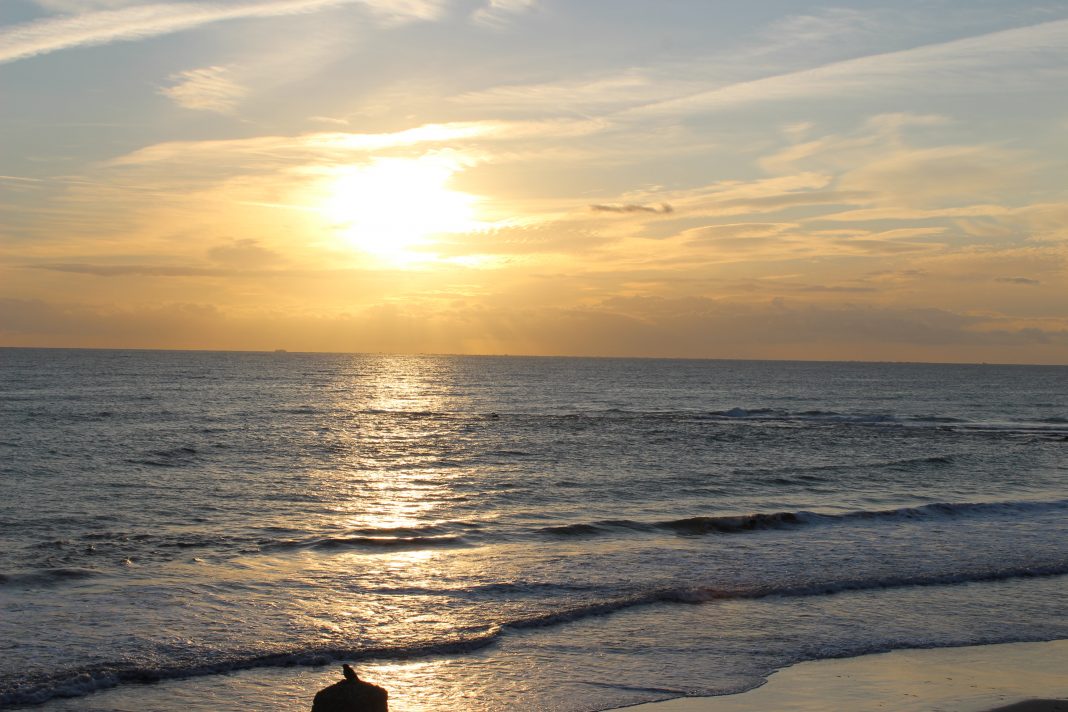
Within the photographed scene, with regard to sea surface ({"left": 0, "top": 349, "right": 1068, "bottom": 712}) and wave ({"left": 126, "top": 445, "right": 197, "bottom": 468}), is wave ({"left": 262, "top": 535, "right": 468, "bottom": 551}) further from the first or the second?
wave ({"left": 126, "top": 445, "right": 197, "bottom": 468})

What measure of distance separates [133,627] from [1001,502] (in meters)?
26.1

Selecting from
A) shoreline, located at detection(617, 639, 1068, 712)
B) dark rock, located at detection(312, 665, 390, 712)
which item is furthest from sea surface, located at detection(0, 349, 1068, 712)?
dark rock, located at detection(312, 665, 390, 712)

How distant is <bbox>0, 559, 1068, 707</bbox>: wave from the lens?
1134 centimetres

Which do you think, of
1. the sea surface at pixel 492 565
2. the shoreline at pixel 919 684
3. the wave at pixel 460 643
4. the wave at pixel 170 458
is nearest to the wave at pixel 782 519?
the sea surface at pixel 492 565

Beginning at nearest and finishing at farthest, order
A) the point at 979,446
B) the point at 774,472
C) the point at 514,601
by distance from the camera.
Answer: the point at 514,601 < the point at 774,472 < the point at 979,446

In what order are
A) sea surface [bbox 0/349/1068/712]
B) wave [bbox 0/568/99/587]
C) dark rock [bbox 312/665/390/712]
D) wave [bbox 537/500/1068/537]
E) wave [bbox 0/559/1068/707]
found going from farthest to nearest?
wave [bbox 537/500/1068/537] < wave [bbox 0/568/99/587] < sea surface [bbox 0/349/1068/712] < wave [bbox 0/559/1068/707] < dark rock [bbox 312/665/390/712]

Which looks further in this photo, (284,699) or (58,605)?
(58,605)

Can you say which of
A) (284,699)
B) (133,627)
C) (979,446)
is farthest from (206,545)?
(979,446)

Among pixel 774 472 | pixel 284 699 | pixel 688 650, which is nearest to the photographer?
pixel 284 699

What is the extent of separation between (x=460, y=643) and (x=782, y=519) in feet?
47.3

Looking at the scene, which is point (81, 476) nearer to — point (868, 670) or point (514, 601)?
point (514, 601)

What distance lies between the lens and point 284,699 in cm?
1113

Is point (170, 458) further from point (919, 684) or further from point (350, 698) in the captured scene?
point (350, 698)

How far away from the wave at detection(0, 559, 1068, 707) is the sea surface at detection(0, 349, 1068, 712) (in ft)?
0.18
